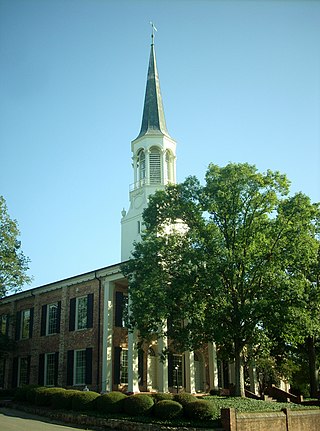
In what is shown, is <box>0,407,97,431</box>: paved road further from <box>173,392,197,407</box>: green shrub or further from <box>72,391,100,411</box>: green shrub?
<box>173,392,197,407</box>: green shrub

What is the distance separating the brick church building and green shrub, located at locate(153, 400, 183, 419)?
17.9 feet

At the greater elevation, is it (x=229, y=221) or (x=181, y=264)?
(x=229, y=221)

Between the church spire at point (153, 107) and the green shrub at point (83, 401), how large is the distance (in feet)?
70.9

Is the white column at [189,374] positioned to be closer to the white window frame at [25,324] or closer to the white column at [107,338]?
the white column at [107,338]

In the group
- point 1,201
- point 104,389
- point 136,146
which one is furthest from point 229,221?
point 1,201

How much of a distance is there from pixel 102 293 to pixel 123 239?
700cm

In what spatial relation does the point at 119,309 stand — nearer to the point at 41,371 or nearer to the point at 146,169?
the point at 41,371

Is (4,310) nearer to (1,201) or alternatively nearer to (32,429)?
(1,201)

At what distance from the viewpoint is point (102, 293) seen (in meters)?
29.8

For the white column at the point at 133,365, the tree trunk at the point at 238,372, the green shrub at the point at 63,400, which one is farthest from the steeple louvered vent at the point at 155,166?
the green shrub at the point at 63,400

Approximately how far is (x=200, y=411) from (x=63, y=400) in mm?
7469

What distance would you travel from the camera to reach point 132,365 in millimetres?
26453

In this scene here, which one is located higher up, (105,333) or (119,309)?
→ (119,309)

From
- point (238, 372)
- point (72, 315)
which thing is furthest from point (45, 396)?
point (238, 372)
